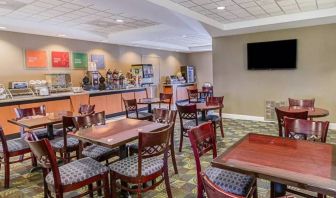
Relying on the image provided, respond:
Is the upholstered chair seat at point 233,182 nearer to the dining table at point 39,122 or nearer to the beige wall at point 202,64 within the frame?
the dining table at point 39,122

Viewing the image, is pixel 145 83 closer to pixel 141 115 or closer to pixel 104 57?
pixel 104 57

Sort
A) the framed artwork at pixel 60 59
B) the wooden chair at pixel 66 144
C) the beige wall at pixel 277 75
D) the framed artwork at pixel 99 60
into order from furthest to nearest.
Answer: the framed artwork at pixel 99 60 → the framed artwork at pixel 60 59 → the beige wall at pixel 277 75 → the wooden chair at pixel 66 144

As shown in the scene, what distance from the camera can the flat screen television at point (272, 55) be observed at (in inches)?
232

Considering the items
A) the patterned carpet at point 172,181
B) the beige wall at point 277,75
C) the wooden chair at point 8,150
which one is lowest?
the patterned carpet at point 172,181

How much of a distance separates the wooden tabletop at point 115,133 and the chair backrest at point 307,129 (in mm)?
1396

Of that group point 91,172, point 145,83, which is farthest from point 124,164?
point 145,83

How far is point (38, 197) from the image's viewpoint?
2.74 m

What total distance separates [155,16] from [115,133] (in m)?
2.80

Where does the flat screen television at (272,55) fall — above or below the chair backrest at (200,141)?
above

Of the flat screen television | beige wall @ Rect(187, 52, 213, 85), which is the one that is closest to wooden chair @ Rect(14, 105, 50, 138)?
the flat screen television

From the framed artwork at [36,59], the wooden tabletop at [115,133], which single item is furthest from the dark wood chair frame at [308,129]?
the framed artwork at [36,59]

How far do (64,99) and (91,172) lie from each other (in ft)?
15.1

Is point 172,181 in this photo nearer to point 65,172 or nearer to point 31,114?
point 65,172

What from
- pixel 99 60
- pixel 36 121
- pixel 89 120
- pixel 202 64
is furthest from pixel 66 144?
pixel 202 64
